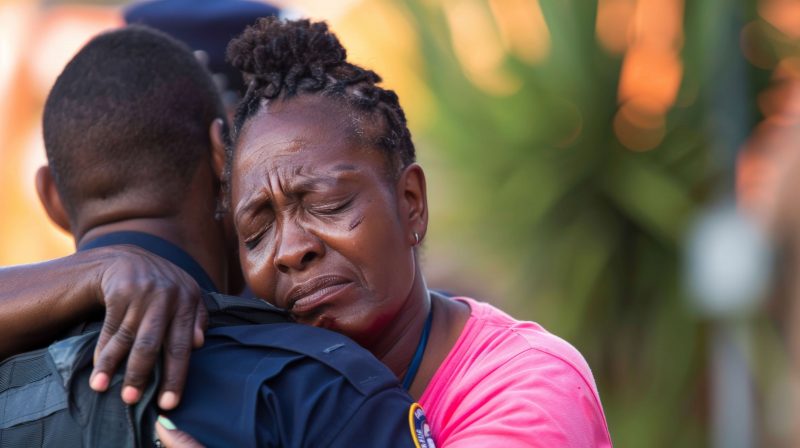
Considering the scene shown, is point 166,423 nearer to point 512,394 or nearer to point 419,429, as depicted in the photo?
point 419,429

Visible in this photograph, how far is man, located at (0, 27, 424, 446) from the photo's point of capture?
1.95 metres

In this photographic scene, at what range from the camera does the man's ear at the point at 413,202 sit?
8.32 ft

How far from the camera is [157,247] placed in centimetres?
244

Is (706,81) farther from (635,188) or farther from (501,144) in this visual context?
(501,144)

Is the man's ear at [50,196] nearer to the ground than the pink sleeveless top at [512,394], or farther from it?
farther from it

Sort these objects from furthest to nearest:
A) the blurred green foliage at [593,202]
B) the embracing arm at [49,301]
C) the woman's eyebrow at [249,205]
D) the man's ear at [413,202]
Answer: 1. the blurred green foliage at [593,202]
2. the man's ear at [413,202]
3. the woman's eyebrow at [249,205]
4. the embracing arm at [49,301]

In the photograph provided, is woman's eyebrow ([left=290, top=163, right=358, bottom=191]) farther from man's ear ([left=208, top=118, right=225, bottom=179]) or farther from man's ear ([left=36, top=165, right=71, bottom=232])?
man's ear ([left=36, top=165, right=71, bottom=232])

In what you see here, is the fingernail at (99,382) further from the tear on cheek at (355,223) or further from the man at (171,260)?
the tear on cheek at (355,223)

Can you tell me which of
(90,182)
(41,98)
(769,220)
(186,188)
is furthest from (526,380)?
(41,98)

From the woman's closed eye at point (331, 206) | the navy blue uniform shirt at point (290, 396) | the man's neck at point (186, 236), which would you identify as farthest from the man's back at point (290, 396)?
the man's neck at point (186, 236)

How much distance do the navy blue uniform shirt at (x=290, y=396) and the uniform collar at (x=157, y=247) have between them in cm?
40

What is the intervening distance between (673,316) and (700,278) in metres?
0.69

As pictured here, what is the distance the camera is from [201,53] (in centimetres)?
417

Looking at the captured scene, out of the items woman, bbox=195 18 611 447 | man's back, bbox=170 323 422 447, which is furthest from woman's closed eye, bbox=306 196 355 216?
man's back, bbox=170 323 422 447
